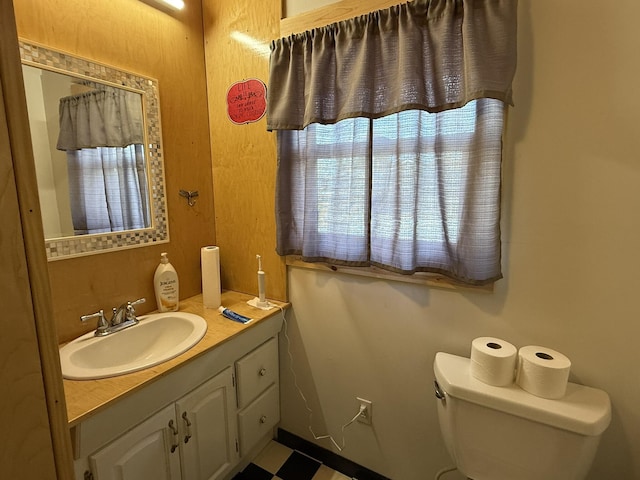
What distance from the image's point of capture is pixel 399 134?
3.84 ft

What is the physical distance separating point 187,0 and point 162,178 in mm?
896

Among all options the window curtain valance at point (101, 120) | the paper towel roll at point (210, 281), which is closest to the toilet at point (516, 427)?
the paper towel roll at point (210, 281)

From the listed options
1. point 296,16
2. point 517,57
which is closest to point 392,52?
point 517,57

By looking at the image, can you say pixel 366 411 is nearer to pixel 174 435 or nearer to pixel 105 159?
pixel 174 435

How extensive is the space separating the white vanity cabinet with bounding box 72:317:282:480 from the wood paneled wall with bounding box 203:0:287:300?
0.37 metres

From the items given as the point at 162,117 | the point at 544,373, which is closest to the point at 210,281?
the point at 162,117

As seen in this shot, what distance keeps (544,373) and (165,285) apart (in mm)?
1503

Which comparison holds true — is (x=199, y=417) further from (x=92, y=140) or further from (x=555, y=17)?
(x=555, y=17)

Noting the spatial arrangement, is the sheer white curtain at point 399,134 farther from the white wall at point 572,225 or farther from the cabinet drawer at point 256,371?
the cabinet drawer at point 256,371

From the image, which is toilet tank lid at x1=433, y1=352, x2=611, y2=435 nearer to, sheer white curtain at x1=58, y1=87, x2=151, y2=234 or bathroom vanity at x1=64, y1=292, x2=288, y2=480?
bathroom vanity at x1=64, y1=292, x2=288, y2=480

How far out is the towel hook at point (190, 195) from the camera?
63.1 inches

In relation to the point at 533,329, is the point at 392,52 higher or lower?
higher

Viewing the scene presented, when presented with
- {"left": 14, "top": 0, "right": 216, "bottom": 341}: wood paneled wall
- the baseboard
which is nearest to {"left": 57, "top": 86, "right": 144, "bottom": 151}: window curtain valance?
{"left": 14, "top": 0, "right": 216, "bottom": 341}: wood paneled wall

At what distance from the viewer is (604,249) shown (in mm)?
965
